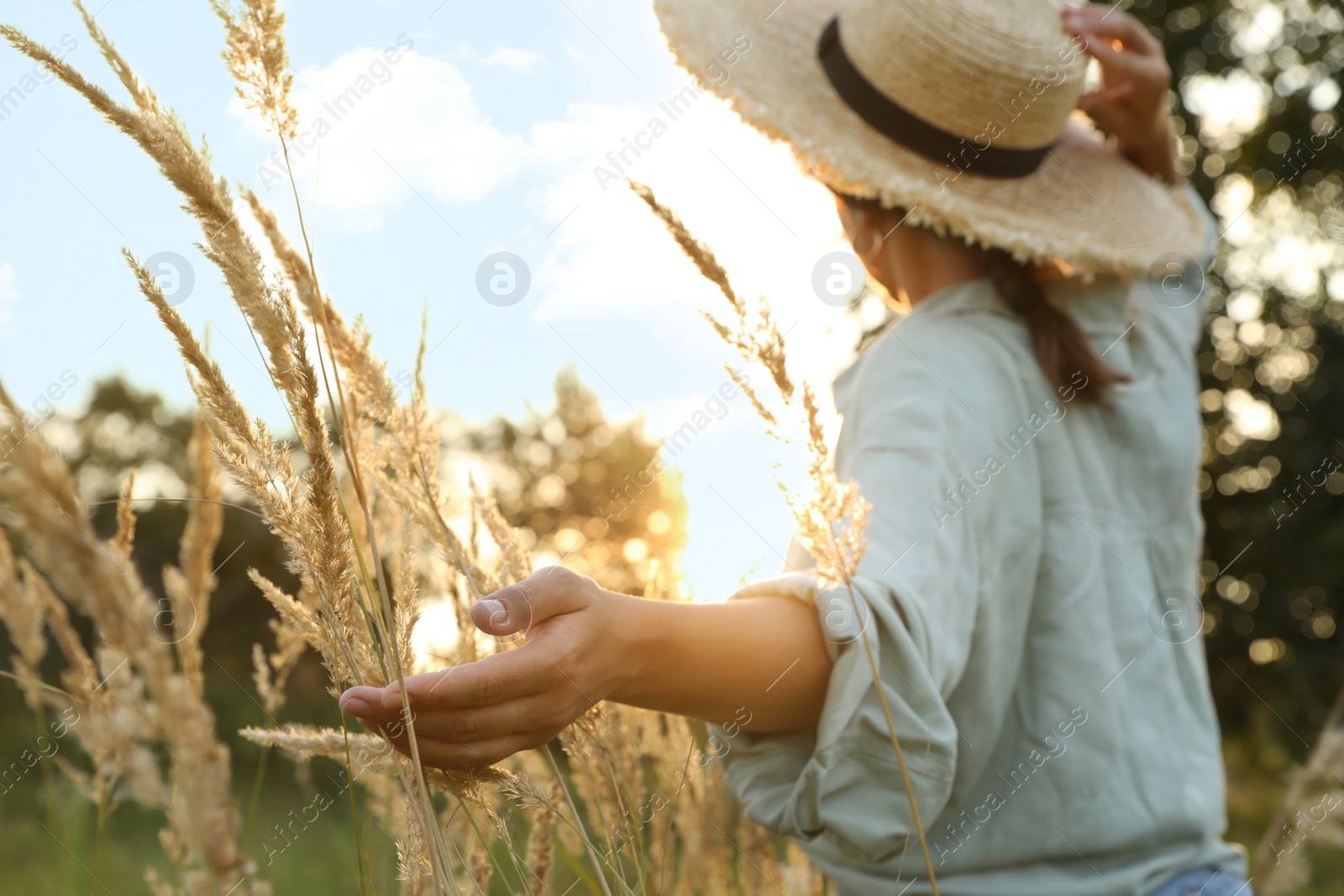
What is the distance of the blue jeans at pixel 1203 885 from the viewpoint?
1272mm

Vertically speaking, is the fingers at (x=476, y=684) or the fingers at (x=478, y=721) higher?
the fingers at (x=476, y=684)

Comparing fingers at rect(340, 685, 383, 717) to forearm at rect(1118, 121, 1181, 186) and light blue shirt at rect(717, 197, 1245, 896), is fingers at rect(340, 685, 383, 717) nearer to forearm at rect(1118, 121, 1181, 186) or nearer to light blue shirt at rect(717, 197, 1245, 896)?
light blue shirt at rect(717, 197, 1245, 896)

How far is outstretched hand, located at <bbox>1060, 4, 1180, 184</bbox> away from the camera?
1764 millimetres

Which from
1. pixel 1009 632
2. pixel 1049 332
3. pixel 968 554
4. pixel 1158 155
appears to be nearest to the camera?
pixel 968 554

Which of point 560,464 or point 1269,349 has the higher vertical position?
point 560,464

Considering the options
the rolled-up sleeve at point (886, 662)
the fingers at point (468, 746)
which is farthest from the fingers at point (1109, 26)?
the fingers at point (468, 746)

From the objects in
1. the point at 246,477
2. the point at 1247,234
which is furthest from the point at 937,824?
the point at 1247,234

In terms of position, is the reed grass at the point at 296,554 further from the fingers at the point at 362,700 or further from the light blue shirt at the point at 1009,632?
the light blue shirt at the point at 1009,632

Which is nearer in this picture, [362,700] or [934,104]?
[362,700]

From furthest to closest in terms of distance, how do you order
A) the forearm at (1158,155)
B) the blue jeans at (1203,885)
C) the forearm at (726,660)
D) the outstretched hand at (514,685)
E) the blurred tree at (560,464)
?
the blurred tree at (560,464) → the forearm at (1158,155) → the blue jeans at (1203,885) → the forearm at (726,660) → the outstretched hand at (514,685)

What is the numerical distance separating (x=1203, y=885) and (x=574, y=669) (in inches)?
42.6

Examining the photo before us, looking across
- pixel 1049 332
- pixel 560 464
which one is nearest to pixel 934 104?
pixel 1049 332

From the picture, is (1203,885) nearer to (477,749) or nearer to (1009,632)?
(1009,632)

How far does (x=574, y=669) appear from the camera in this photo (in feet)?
2.41
